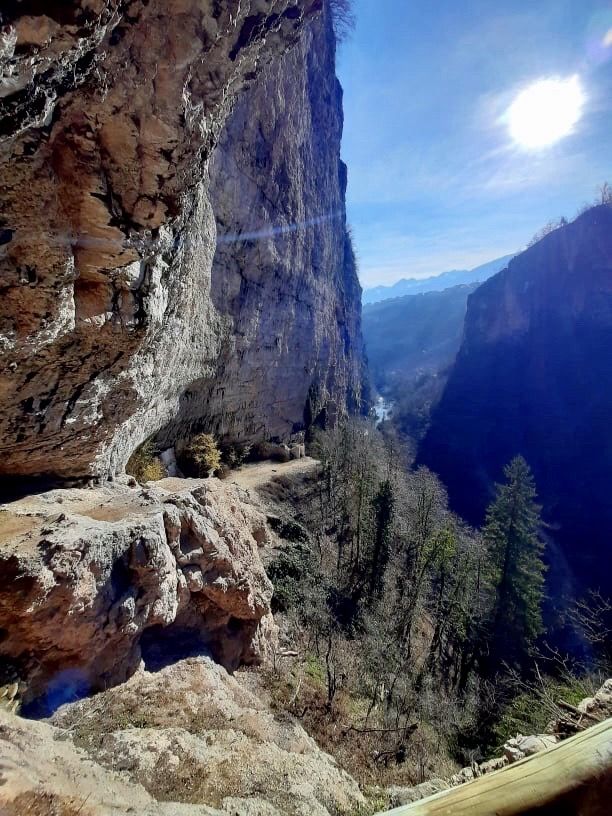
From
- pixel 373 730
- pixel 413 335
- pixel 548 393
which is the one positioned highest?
pixel 413 335

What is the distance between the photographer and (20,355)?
5891mm

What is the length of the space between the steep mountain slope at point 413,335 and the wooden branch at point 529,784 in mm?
99971

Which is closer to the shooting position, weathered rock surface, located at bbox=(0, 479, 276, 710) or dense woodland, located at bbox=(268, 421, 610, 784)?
weathered rock surface, located at bbox=(0, 479, 276, 710)

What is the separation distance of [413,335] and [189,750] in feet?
481

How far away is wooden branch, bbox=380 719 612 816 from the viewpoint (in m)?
2.25

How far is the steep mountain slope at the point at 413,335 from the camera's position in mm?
115812

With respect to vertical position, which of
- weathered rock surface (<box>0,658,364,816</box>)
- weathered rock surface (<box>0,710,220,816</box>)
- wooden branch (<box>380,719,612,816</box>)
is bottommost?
weathered rock surface (<box>0,658,364,816</box>)

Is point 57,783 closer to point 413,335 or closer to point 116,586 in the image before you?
point 116,586

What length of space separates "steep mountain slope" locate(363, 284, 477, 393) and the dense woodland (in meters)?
77.4

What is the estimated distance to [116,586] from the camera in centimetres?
762

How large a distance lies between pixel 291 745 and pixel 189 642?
339cm

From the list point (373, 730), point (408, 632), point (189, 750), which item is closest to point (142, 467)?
point (189, 750)

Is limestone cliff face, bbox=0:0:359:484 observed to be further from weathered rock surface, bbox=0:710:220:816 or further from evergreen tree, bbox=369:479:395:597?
evergreen tree, bbox=369:479:395:597

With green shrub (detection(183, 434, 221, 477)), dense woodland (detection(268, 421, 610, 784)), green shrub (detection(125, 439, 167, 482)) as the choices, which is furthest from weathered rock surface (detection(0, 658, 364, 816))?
green shrub (detection(183, 434, 221, 477))
